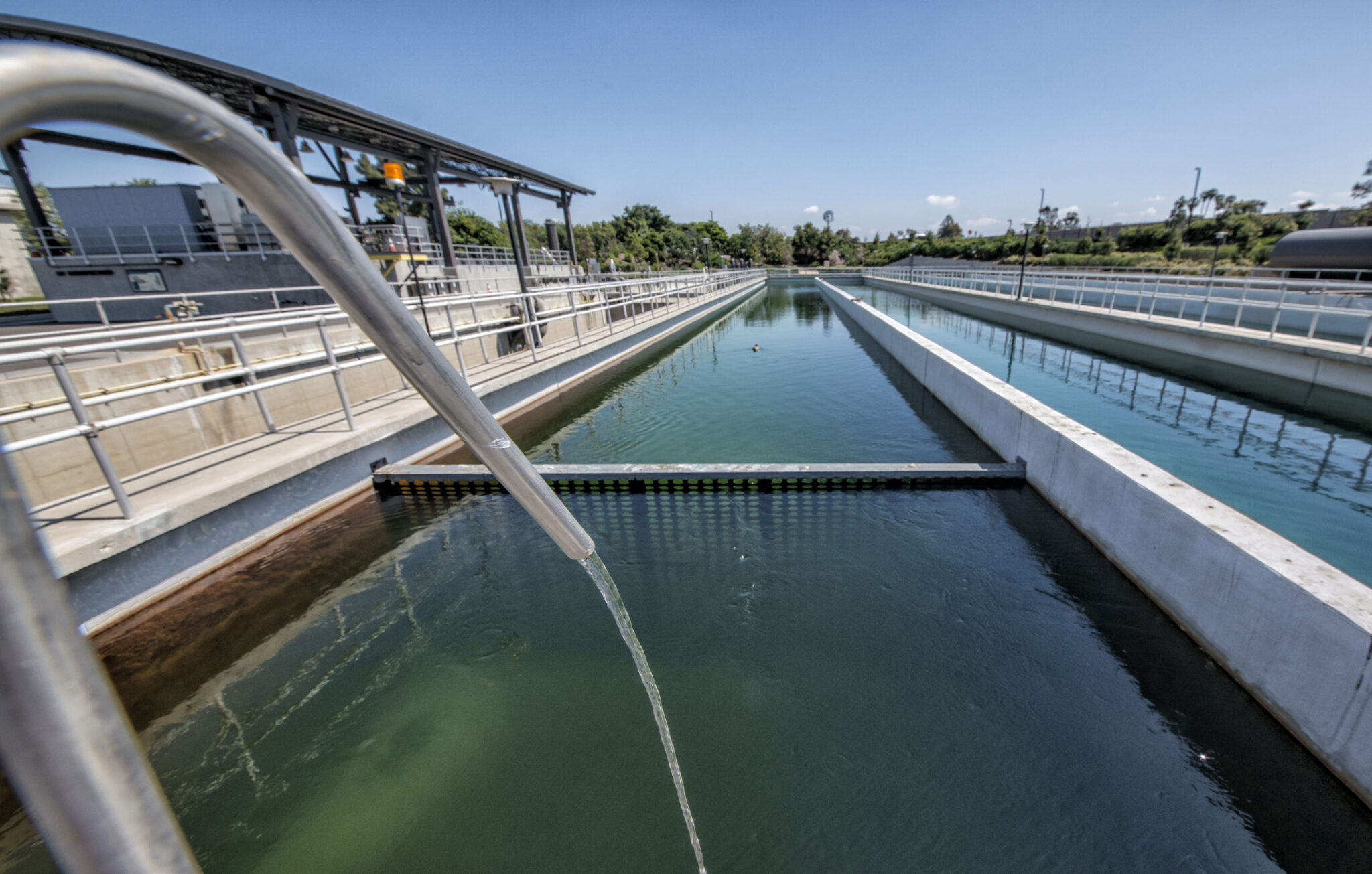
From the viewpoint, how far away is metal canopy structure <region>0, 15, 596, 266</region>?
440 inches

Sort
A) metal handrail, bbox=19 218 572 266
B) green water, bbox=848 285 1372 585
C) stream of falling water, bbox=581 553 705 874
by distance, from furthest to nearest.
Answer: metal handrail, bbox=19 218 572 266 → green water, bbox=848 285 1372 585 → stream of falling water, bbox=581 553 705 874

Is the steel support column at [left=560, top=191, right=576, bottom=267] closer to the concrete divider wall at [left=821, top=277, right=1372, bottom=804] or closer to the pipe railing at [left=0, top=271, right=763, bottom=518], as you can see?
the pipe railing at [left=0, top=271, right=763, bottom=518]

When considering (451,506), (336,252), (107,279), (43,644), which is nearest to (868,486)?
(451,506)

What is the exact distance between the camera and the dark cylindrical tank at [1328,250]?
65.8ft

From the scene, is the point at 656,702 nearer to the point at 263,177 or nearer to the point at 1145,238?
the point at 263,177

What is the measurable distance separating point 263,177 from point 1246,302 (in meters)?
16.8

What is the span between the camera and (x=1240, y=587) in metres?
3.58

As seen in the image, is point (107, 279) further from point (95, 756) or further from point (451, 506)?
point (95, 756)

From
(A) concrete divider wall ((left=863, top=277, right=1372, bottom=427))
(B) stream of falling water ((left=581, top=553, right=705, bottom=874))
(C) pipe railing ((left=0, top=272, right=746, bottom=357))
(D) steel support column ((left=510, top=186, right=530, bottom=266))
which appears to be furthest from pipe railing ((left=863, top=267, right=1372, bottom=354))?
(D) steel support column ((left=510, top=186, right=530, bottom=266))

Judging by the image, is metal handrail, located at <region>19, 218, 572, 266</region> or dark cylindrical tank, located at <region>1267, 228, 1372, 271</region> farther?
dark cylindrical tank, located at <region>1267, 228, 1372, 271</region>

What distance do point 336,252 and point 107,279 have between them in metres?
22.8

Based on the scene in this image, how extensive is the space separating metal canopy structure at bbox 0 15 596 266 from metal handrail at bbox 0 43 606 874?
7920 millimetres

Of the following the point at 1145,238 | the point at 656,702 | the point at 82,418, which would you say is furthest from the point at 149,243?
the point at 1145,238

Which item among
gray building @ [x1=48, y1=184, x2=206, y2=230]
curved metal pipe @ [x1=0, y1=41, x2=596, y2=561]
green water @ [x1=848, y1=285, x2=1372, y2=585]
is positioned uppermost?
gray building @ [x1=48, y1=184, x2=206, y2=230]
